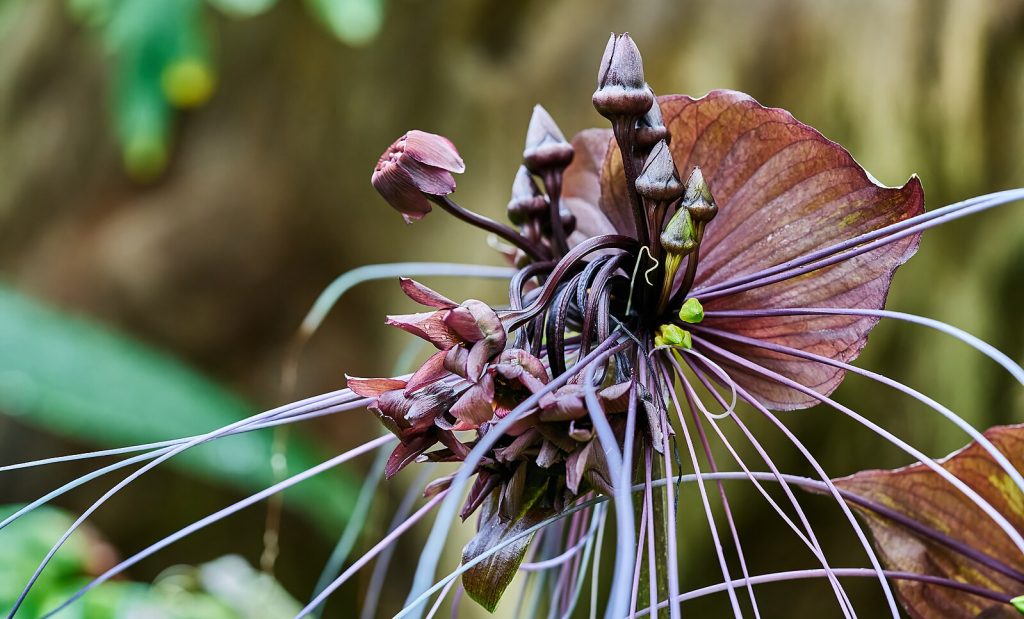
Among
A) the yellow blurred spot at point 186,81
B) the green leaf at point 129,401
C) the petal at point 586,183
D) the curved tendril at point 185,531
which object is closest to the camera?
the curved tendril at point 185,531

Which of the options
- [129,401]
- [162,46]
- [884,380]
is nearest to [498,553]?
[884,380]

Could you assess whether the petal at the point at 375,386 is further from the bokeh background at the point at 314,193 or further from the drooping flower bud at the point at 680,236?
the bokeh background at the point at 314,193

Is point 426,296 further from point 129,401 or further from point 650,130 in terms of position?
point 129,401

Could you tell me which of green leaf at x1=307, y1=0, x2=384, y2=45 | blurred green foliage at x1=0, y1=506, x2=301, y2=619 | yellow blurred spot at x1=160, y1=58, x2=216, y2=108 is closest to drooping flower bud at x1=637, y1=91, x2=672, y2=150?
blurred green foliage at x1=0, y1=506, x2=301, y2=619

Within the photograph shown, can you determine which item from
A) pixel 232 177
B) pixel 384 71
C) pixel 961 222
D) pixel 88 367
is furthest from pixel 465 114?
pixel 88 367

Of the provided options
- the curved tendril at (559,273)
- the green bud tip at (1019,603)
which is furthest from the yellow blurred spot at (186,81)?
the green bud tip at (1019,603)

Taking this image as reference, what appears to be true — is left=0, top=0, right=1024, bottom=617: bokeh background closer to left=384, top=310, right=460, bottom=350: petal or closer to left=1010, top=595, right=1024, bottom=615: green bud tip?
left=1010, top=595, right=1024, bottom=615: green bud tip

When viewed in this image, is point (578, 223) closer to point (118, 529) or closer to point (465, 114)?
point (465, 114)
